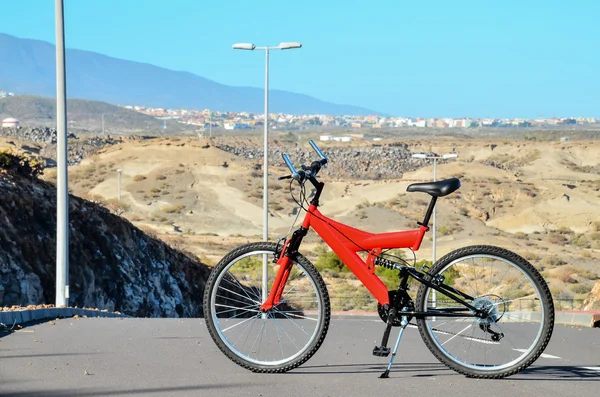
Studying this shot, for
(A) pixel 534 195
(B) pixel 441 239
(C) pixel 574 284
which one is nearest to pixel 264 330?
(C) pixel 574 284

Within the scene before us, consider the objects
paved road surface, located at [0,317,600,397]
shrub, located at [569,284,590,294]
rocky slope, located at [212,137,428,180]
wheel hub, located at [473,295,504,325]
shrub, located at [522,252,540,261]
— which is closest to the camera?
paved road surface, located at [0,317,600,397]

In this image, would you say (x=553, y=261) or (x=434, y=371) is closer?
(x=434, y=371)

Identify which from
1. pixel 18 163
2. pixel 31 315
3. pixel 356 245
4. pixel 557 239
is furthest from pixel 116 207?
pixel 356 245

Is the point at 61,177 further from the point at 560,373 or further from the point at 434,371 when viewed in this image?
the point at 560,373

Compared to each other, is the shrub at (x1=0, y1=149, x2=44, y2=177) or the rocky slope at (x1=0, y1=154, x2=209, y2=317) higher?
the shrub at (x1=0, y1=149, x2=44, y2=177)

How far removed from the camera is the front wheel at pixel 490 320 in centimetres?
701

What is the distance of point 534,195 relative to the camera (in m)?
95.8

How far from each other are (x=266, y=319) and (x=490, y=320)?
1.61 metres

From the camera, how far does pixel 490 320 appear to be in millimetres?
7125

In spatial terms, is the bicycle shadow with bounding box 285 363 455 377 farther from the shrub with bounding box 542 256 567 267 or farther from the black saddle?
the shrub with bounding box 542 256 567 267

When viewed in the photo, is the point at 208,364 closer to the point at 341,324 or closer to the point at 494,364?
the point at 494,364

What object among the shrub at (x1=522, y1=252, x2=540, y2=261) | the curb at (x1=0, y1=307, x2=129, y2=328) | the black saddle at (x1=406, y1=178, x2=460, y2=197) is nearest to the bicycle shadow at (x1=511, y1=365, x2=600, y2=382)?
the black saddle at (x1=406, y1=178, x2=460, y2=197)

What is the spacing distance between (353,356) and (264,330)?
91 cm

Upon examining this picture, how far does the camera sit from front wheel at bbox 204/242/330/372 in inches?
279
